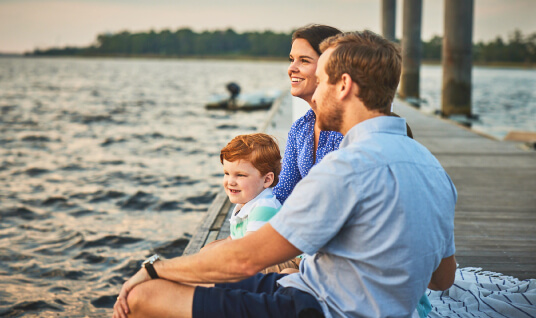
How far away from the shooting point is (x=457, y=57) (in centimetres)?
1733

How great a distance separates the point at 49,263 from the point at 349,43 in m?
5.09

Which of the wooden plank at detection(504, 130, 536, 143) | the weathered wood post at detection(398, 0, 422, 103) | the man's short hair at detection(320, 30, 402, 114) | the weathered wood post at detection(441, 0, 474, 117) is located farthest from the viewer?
the weathered wood post at detection(398, 0, 422, 103)

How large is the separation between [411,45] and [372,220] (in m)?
24.4

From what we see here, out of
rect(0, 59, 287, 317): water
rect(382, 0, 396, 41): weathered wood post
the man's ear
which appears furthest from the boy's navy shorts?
rect(382, 0, 396, 41): weathered wood post

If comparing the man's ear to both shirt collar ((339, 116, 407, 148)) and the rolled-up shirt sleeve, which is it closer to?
shirt collar ((339, 116, 407, 148))

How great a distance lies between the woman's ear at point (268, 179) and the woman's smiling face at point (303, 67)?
1.76 ft

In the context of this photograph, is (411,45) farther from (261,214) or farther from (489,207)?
(261,214)

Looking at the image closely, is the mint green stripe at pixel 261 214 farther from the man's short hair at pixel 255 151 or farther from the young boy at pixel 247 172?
the man's short hair at pixel 255 151

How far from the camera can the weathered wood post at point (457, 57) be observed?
1667 cm

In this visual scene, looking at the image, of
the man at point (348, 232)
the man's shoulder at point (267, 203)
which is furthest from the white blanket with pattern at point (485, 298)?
the man at point (348, 232)

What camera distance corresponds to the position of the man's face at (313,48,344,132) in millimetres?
1891

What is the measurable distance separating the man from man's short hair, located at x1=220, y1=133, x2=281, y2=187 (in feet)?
3.02

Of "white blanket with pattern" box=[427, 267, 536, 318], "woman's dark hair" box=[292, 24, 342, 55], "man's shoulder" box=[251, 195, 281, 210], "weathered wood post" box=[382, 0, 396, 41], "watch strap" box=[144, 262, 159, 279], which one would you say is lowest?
"white blanket with pattern" box=[427, 267, 536, 318]

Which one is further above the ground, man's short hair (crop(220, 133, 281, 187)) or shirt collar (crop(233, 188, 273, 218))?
man's short hair (crop(220, 133, 281, 187))
